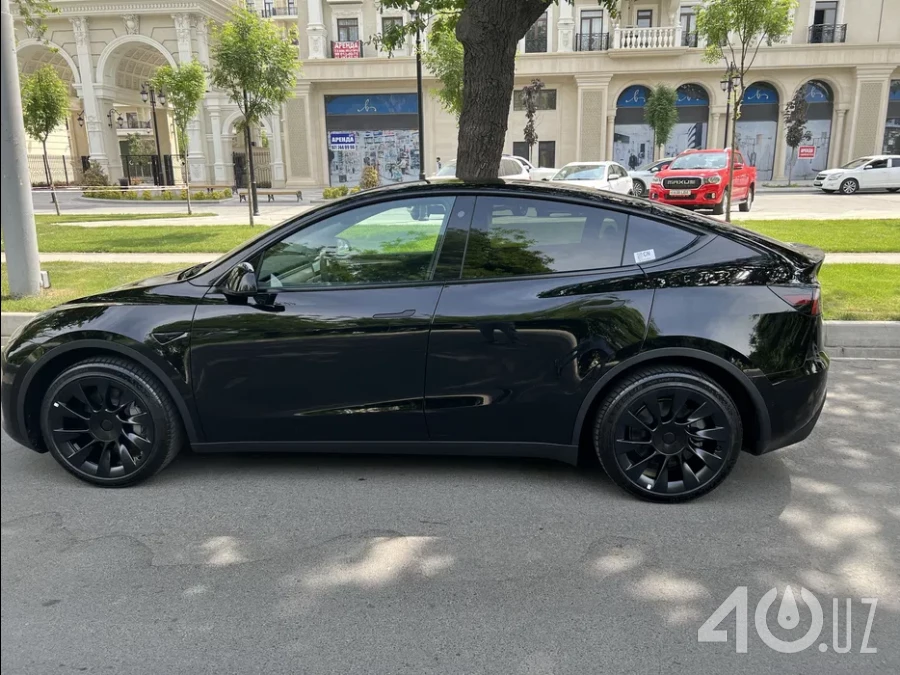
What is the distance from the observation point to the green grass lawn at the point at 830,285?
24.6 ft

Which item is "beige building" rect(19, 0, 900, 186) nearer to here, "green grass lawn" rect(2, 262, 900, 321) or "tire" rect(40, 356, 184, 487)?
"green grass lawn" rect(2, 262, 900, 321)

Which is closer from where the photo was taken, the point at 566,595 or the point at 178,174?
the point at 566,595

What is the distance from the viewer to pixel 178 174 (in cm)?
4841

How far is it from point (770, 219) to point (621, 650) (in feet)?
52.9

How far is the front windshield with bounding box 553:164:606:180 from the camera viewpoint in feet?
68.1

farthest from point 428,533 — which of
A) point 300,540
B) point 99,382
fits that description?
point 99,382

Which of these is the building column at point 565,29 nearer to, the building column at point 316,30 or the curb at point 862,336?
the building column at point 316,30

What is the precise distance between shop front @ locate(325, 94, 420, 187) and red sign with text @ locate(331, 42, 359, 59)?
206 cm

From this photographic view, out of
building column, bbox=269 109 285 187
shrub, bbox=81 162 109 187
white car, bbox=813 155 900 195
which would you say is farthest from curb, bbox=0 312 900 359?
building column, bbox=269 109 285 187

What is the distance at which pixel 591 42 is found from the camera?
36875mm

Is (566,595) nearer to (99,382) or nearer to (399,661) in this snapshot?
(399,661)

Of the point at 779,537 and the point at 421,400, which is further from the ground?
the point at 421,400

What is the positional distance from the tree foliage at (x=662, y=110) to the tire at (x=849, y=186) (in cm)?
1010

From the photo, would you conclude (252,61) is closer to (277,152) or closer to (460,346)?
(460,346)
